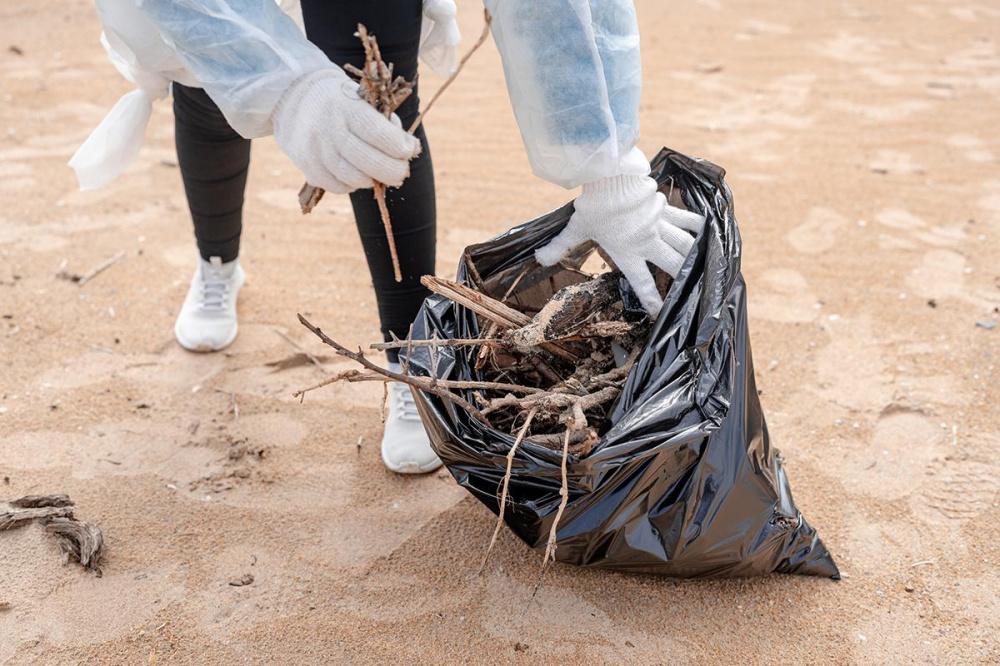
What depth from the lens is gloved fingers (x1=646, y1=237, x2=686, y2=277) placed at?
1.39 metres

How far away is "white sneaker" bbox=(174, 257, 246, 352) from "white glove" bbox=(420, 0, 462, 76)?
70cm

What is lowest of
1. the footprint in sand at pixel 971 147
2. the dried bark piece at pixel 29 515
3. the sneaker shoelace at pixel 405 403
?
the footprint in sand at pixel 971 147

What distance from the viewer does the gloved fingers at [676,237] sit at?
1.40 metres

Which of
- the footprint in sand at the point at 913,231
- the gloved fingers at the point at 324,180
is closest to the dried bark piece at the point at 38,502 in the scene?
the gloved fingers at the point at 324,180

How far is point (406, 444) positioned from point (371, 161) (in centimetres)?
62

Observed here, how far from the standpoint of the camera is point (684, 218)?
1.44 meters

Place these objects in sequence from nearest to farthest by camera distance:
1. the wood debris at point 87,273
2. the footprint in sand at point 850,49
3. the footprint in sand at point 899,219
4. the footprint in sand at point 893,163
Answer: the wood debris at point 87,273 → the footprint in sand at point 899,219 → the footprint in sand at point 893,163 → the footprint in sand at point 850,49

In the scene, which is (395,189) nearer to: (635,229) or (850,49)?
(635,229)

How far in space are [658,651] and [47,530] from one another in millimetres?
1018

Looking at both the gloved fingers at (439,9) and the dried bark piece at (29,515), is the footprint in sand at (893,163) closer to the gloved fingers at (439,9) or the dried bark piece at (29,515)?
the gloved fingers at (439,9)

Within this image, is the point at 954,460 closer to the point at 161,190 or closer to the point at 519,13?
the point at 519,13

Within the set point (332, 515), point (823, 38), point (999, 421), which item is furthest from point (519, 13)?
point (823, 38)

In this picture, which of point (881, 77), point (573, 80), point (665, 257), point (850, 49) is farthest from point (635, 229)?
point (850, 49)

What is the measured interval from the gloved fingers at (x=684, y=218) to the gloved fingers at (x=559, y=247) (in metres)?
0.14
